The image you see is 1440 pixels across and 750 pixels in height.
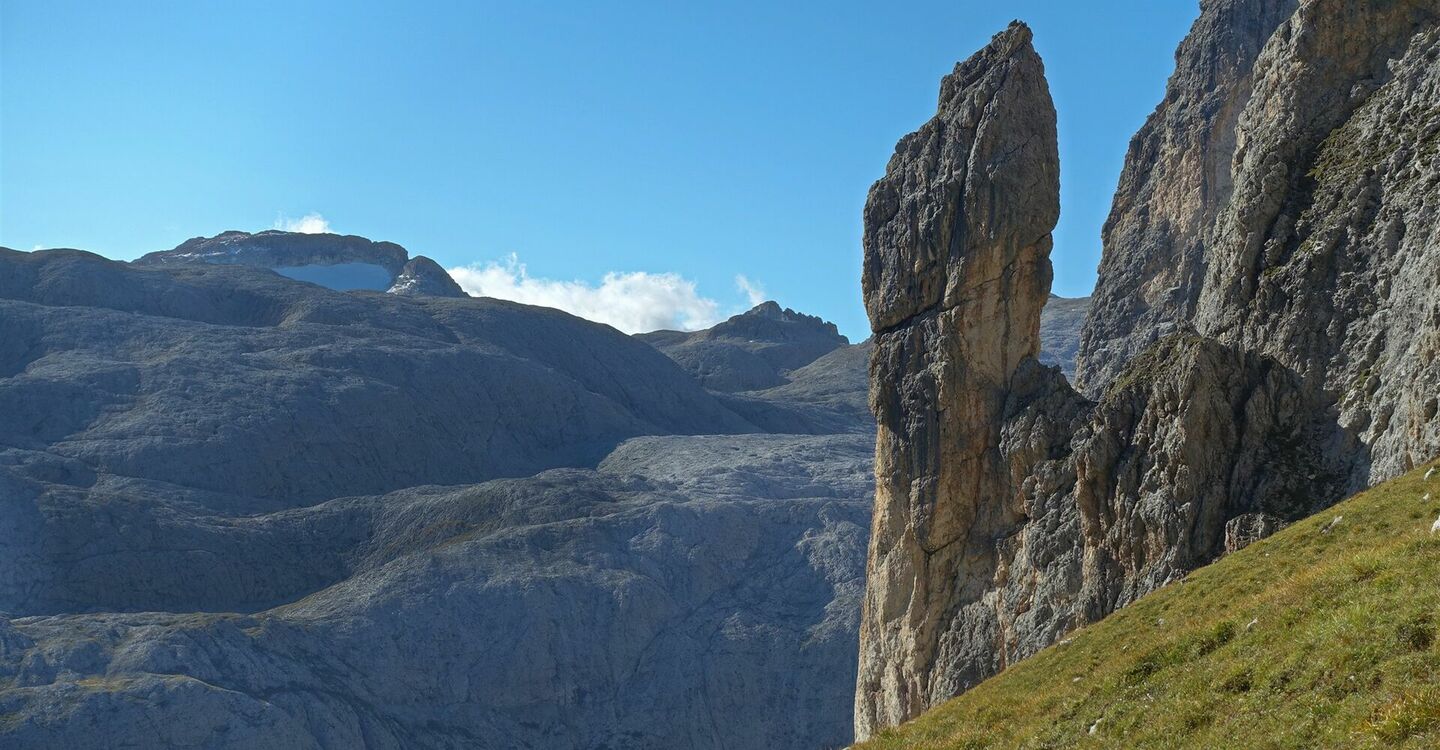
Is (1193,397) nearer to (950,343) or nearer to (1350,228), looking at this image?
(1350,228)

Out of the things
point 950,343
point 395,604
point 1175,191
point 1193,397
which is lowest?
point 395,604

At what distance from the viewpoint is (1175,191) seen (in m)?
120

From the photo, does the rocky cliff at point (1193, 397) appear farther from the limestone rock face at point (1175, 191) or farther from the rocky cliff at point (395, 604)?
the rocky cliff at point (395, 604)

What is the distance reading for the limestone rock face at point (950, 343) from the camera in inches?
2613

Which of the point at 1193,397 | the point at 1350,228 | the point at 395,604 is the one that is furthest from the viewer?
the point at 395,604

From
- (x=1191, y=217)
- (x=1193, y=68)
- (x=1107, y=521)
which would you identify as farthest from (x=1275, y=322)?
(x=1193, y=68)

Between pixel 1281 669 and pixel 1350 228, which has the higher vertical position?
pixel 1350 228

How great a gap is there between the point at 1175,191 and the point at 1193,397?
70602 mm

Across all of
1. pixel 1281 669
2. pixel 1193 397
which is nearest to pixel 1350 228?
pixel 1193 397

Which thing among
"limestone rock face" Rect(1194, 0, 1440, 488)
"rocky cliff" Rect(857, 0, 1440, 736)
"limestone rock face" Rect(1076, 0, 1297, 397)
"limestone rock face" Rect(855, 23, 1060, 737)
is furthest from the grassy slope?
"limestone rock face" Rect(1076, 0, 1297, 397)

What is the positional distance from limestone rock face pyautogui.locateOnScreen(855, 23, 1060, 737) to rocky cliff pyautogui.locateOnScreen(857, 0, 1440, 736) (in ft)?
0.44

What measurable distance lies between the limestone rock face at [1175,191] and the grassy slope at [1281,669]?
72.6 m

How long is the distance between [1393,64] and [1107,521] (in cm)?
1951

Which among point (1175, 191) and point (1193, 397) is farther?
point (1175, 191)
